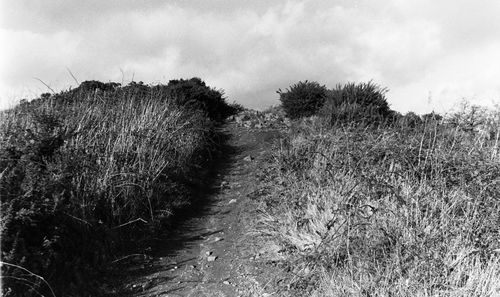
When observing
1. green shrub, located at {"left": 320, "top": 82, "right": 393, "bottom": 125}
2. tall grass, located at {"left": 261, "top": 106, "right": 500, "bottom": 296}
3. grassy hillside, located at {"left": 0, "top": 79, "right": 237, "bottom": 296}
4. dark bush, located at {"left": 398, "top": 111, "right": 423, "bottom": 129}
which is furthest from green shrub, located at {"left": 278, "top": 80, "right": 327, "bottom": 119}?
tall grass, located at {"left": 261, "top": 106, "right": 500, "bottom": 296}

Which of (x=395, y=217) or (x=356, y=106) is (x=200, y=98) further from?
(x=395, y=217)

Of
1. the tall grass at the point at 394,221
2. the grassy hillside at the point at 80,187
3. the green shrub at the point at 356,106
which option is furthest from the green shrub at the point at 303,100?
the tall grass at the point at 394,221

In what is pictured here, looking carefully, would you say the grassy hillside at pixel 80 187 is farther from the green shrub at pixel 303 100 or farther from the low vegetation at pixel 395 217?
the green shrub at pixel 303 100

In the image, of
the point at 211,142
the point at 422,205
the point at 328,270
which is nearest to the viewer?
the point at 328,270

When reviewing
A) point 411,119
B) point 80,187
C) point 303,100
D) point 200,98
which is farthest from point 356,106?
point 80,187

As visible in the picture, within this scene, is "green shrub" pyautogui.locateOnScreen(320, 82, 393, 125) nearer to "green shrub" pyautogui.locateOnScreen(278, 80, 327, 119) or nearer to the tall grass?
"green shrub" pyautogui.locateOnScreen(278, 80, 327, 119)

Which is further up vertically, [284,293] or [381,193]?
[381,193]

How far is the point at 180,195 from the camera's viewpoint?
279 inches

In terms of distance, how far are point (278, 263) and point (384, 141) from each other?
3.01 meters

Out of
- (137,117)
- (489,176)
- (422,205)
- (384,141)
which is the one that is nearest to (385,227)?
(422,205)

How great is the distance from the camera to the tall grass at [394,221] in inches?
144

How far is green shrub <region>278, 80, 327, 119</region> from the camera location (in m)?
13.2

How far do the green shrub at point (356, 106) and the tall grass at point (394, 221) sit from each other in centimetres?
322

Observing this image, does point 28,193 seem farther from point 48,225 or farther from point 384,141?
point 384,141
